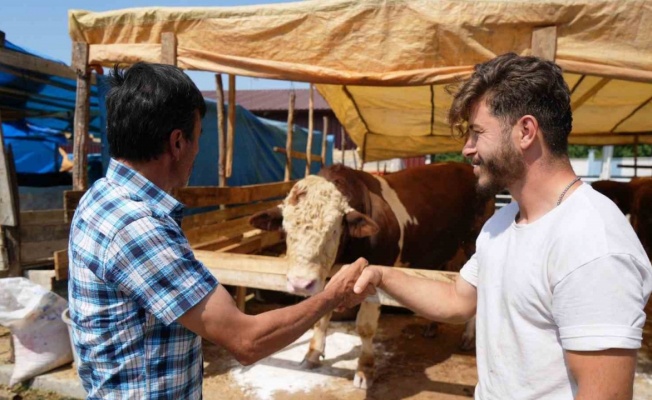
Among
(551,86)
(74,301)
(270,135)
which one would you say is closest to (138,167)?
(74,301)

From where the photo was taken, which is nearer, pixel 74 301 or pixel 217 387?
pixel 74 301

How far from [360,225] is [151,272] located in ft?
7.85

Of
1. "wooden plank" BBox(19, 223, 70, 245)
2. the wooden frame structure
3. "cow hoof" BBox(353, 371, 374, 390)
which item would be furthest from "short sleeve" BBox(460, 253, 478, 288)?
"wooden plank" BBox(19, 223, 70, 245)

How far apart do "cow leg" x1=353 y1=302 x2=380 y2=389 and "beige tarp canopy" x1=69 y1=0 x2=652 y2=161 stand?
74.1 inches

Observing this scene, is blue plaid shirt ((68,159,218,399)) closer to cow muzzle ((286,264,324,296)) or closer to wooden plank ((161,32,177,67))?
cow muzzle ((286,264,324,296))

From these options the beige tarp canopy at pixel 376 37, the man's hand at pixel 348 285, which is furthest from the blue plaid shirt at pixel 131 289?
the beige tarp canopy at pixel 376 37

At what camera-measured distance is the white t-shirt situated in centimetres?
101

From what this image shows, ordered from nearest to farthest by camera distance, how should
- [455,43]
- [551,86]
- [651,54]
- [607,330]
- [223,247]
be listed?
[607,330], [551,86], [651,54], [455,43], [223,247]

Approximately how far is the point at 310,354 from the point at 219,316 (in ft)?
9.67

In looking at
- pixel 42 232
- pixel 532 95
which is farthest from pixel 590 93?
pixel 42 232

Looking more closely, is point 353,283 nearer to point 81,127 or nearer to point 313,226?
point 313,226

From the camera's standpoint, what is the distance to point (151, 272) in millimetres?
1219

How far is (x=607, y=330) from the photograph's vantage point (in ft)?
3.26

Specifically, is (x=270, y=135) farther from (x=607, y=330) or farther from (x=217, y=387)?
(x=607, y=330)
